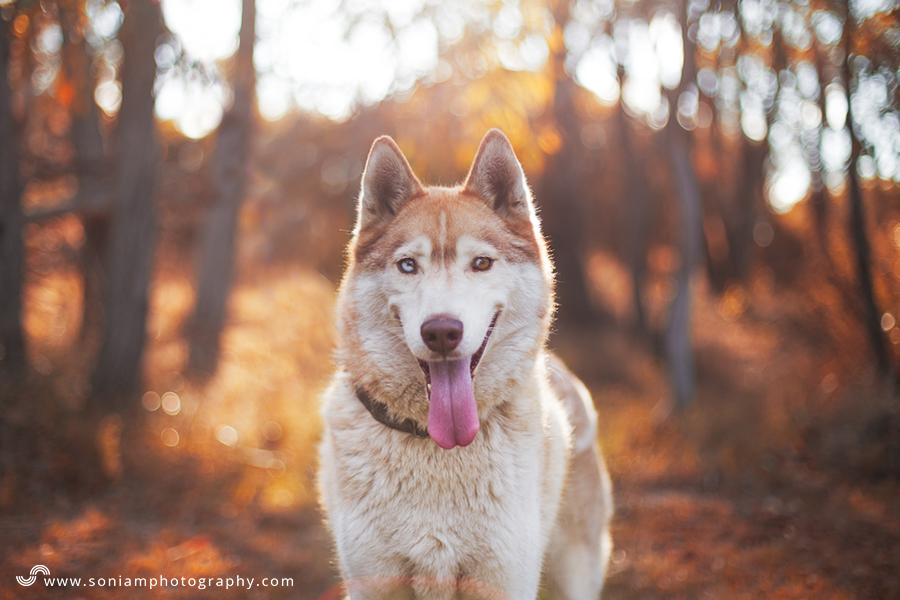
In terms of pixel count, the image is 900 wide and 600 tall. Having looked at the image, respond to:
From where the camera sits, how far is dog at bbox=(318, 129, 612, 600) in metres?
2.26

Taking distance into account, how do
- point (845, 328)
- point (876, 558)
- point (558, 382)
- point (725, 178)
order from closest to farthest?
point (558, 382) < point (876, 558) < point (845, 328) < point (725, 178)

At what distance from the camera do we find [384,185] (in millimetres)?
2719

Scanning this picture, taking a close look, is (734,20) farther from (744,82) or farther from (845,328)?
(845,328)

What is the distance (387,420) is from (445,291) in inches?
26.9

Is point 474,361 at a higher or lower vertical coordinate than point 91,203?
lower

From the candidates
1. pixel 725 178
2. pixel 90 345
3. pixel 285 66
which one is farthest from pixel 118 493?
pixel 725 178

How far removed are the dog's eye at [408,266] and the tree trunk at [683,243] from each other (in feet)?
20.1

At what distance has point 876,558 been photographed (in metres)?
4.05

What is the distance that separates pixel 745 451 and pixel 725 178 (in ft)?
39.9

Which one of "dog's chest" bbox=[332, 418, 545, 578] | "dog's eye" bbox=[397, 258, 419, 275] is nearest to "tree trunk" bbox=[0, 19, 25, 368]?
"dog's chest" bbox=[332, 418, 545, 578]

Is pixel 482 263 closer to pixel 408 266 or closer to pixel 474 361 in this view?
pixel 408 266

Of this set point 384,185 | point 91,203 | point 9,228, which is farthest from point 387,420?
point 91,203

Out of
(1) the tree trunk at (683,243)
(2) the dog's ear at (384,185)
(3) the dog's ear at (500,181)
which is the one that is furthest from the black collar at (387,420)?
(1) the tree trunk at (683,243)

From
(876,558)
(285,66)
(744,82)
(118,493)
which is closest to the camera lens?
(876,558)
